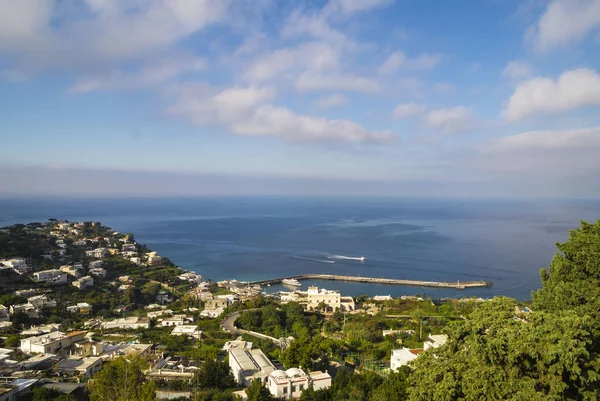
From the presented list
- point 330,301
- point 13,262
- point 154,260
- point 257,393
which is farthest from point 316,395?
point 154,260

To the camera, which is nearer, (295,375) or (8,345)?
(295,375)

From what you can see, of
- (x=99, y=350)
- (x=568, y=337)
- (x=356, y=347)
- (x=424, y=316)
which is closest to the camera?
(x=568, y=337)

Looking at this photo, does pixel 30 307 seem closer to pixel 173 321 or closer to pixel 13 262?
pixel 173 321

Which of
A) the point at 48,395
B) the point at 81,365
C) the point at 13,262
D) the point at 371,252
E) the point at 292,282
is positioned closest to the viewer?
the point at 48,395

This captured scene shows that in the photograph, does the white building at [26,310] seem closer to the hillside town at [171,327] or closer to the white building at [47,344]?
the hillside town at [171,327]

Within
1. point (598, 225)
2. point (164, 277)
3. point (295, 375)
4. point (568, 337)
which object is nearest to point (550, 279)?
point (598, 225)

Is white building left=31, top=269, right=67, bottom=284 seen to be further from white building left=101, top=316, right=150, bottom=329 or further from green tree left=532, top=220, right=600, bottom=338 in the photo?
green tree left=532, top=220, right=600, bottom=338

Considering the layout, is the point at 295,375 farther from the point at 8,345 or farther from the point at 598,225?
the point at 8,345
